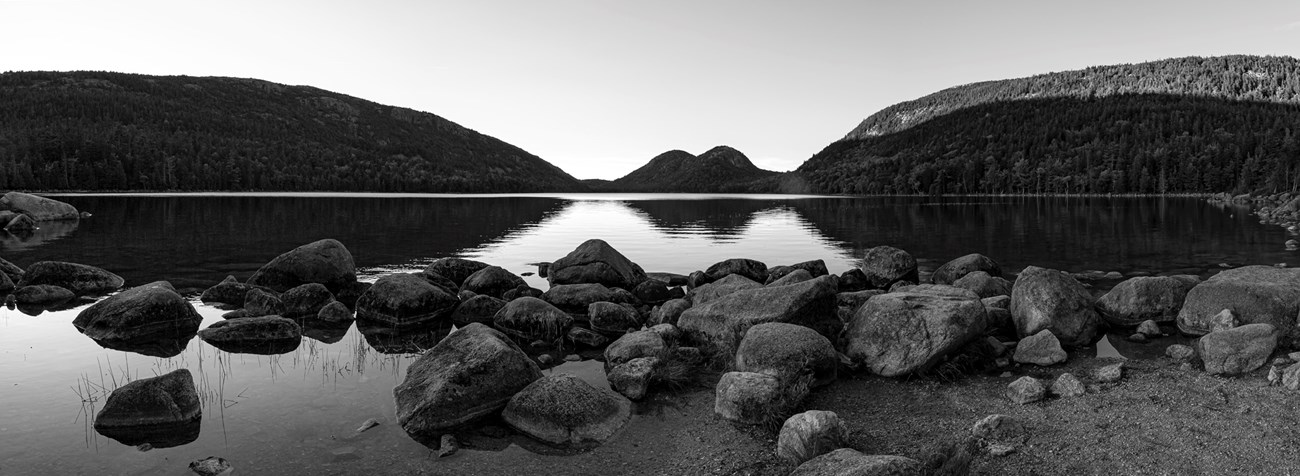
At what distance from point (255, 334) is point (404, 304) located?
3.98 m

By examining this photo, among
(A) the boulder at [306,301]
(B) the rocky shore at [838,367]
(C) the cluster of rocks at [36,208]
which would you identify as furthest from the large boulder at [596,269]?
(C) the cluster of rocks at [36,208]

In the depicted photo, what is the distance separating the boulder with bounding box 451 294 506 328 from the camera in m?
19.4

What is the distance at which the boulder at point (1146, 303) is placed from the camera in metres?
16.7

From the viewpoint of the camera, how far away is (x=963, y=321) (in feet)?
42.5

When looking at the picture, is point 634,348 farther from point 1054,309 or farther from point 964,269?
point 964,269

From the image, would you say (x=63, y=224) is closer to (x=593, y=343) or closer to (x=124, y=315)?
(x=124, y=315)

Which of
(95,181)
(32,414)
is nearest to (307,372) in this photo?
(32,414)

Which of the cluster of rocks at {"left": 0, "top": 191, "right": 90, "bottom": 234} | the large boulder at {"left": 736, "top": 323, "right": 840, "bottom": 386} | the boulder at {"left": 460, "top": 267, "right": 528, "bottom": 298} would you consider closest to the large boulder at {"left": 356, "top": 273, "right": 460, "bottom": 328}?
the boulder at {"left": 460, "top": 267, "right": 528, "bottom": 298}

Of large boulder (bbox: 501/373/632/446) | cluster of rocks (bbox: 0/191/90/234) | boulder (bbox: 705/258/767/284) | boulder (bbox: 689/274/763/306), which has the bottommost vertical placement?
large boulder (bbox: 501/373/632/446)

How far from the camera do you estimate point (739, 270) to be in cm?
2666

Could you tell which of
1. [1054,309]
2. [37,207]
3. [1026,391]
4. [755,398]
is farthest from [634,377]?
[37,207]

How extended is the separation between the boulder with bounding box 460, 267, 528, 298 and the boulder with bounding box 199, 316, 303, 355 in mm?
7149

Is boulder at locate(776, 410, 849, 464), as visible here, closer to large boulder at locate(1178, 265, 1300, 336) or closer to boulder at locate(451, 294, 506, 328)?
large boulder at locate(1178, 265, 1300, 336)

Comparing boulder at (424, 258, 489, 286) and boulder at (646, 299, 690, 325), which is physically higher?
boulder at (424, 258, 489, 286)
